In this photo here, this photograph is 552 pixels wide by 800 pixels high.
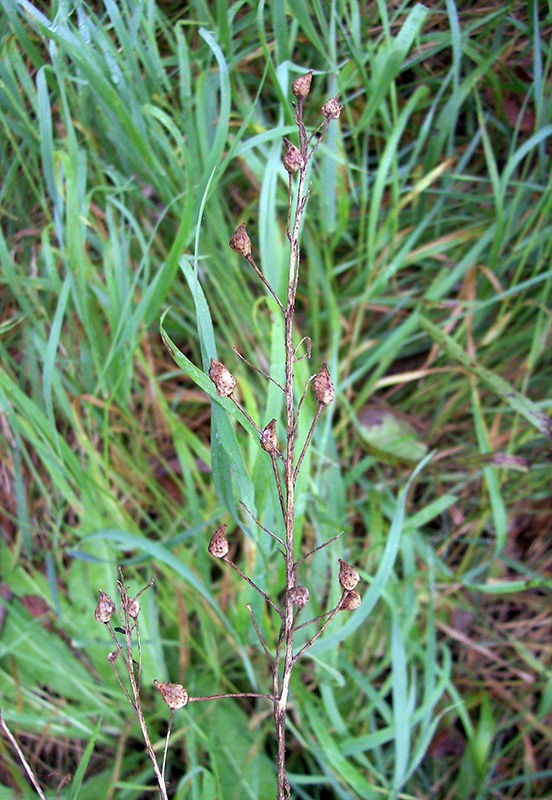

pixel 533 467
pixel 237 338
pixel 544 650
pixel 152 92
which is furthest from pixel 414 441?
pixel 152 92

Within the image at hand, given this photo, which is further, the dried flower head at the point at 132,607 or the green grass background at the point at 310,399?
the green grass background at the point at 310,399

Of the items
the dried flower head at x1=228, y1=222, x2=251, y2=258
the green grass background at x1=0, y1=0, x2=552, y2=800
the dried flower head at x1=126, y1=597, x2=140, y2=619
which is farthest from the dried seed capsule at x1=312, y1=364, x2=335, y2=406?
the green grass background at x1=0, y1=0, x2=552, y2=800

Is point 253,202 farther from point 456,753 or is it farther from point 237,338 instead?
point 456,753

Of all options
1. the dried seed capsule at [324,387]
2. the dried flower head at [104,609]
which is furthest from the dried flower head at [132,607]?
the dried seed capsule at [324,387]

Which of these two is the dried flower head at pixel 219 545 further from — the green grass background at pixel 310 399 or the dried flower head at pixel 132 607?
the green grass background at pixel 310 399

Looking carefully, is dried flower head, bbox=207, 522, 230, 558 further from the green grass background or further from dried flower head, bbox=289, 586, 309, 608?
the green grass background

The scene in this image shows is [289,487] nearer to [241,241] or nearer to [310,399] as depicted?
[241,241]
